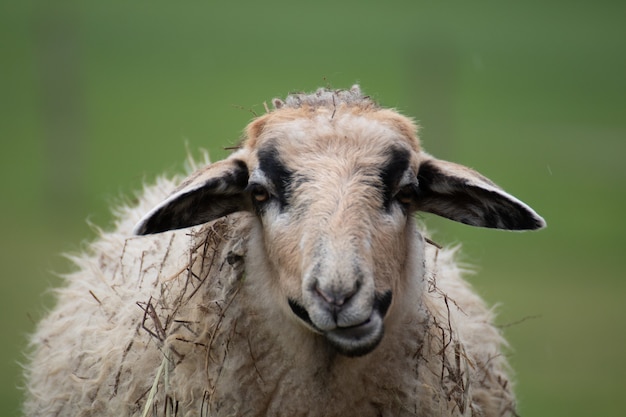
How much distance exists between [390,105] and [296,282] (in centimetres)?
1789

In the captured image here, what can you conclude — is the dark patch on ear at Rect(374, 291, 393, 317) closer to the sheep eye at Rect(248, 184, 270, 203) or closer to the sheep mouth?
the sheep mouth

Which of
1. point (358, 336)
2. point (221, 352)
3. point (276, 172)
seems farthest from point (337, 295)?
point (221, 352)

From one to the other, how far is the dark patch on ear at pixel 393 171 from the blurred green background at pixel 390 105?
1071 millimetres

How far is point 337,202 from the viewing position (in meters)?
4.88

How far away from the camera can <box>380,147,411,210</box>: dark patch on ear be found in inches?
201

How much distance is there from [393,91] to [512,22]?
39.7 feet

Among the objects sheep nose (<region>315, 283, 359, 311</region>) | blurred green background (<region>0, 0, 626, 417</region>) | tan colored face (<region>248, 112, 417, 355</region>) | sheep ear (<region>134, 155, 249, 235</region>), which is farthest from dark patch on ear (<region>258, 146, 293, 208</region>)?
blurred green background (<region>0, 0, 626, 417</region>)

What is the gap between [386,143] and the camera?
5.22 meters

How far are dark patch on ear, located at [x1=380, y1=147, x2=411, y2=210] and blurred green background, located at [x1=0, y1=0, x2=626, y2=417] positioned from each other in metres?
1.07

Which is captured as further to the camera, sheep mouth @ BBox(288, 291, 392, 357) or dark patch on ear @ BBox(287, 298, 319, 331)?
dark patch on ear @ BBox(287, 298, 319, 331)

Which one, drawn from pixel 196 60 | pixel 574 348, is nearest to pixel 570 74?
pixel 196 60

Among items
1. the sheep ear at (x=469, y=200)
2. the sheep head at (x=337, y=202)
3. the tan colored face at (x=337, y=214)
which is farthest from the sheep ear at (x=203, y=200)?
the sheep ear at (x=469, y=200)

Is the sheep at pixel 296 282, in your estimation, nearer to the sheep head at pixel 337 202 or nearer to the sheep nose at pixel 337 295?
the sheep head at pixel 337 202

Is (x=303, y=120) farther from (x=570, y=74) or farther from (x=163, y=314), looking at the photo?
(x=570, y=74)
